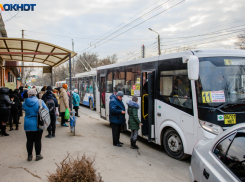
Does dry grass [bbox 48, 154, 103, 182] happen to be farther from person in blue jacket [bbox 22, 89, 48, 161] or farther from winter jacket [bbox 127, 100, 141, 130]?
winter jacket [bbox 127, 100, 141, 130]

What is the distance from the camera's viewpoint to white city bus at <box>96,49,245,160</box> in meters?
4.86

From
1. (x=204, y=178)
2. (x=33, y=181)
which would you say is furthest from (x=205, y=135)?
(x=33, y=181)

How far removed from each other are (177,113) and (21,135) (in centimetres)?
570

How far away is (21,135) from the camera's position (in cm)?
788

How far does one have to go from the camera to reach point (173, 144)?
19.3 ft

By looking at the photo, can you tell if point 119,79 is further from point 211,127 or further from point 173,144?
point 211,127

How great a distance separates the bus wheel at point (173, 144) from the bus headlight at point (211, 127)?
99 cm

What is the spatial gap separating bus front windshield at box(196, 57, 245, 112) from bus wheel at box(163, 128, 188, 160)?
1.29 metres

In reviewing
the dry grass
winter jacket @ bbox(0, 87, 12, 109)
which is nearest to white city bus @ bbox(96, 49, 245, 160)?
the dry grass

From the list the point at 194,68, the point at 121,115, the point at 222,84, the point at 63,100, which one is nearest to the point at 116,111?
the point at 121,115

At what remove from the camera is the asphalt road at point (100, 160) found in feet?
15.1

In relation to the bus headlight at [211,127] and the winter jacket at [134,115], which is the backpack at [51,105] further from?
the bus headlight at [211,127]

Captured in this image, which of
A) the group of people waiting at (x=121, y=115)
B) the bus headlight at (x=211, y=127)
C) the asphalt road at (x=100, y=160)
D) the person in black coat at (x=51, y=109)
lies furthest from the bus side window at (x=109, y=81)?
the bus headlight at (x=211, y=127)

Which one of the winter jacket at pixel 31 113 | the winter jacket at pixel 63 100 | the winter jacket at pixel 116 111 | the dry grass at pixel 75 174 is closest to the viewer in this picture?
the dry grass at pixel 75 174
